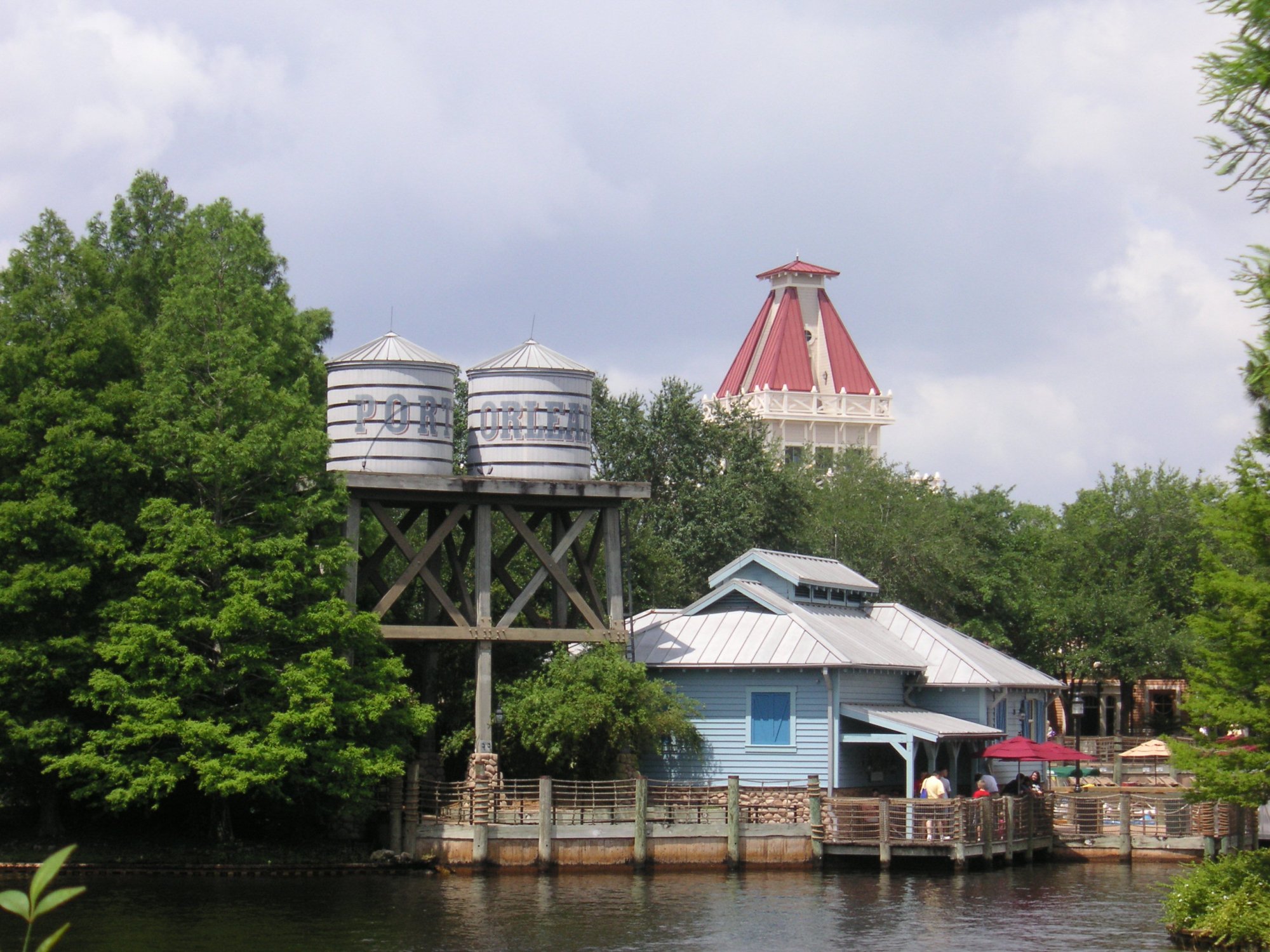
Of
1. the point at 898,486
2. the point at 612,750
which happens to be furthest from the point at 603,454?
the point at 612,750

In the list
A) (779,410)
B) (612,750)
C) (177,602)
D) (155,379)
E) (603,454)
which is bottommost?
(612,750)

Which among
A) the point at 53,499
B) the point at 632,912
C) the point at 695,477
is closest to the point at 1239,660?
the point at 632,912

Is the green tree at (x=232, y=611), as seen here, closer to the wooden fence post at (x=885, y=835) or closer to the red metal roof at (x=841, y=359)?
the wooden fence post at (x=885, y=835)

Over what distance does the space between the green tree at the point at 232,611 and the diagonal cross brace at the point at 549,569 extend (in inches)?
130

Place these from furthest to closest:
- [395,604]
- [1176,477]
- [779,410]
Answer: [779,410] → [1176,477] → [395,604]

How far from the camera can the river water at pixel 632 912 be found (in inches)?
1041

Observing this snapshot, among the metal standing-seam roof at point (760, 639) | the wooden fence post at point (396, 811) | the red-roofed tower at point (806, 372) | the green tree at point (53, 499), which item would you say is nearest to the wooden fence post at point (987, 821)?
the metal standing-seam roof at point (760, 639)

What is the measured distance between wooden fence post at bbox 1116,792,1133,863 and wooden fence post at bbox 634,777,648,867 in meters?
11.2

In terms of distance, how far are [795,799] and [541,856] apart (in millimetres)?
5982

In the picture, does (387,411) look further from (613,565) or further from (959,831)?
(959,831)

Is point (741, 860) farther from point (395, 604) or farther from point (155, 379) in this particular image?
point (155, 379)

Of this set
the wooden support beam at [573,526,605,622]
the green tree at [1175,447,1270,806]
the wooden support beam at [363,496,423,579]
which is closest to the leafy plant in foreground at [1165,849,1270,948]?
the green tree at [1175,447,1270,806]

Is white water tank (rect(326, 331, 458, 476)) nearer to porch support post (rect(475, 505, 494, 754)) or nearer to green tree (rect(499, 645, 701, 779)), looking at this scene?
porch support post (rect(475, 505, 494, 754))

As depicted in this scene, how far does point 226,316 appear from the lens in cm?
3678
